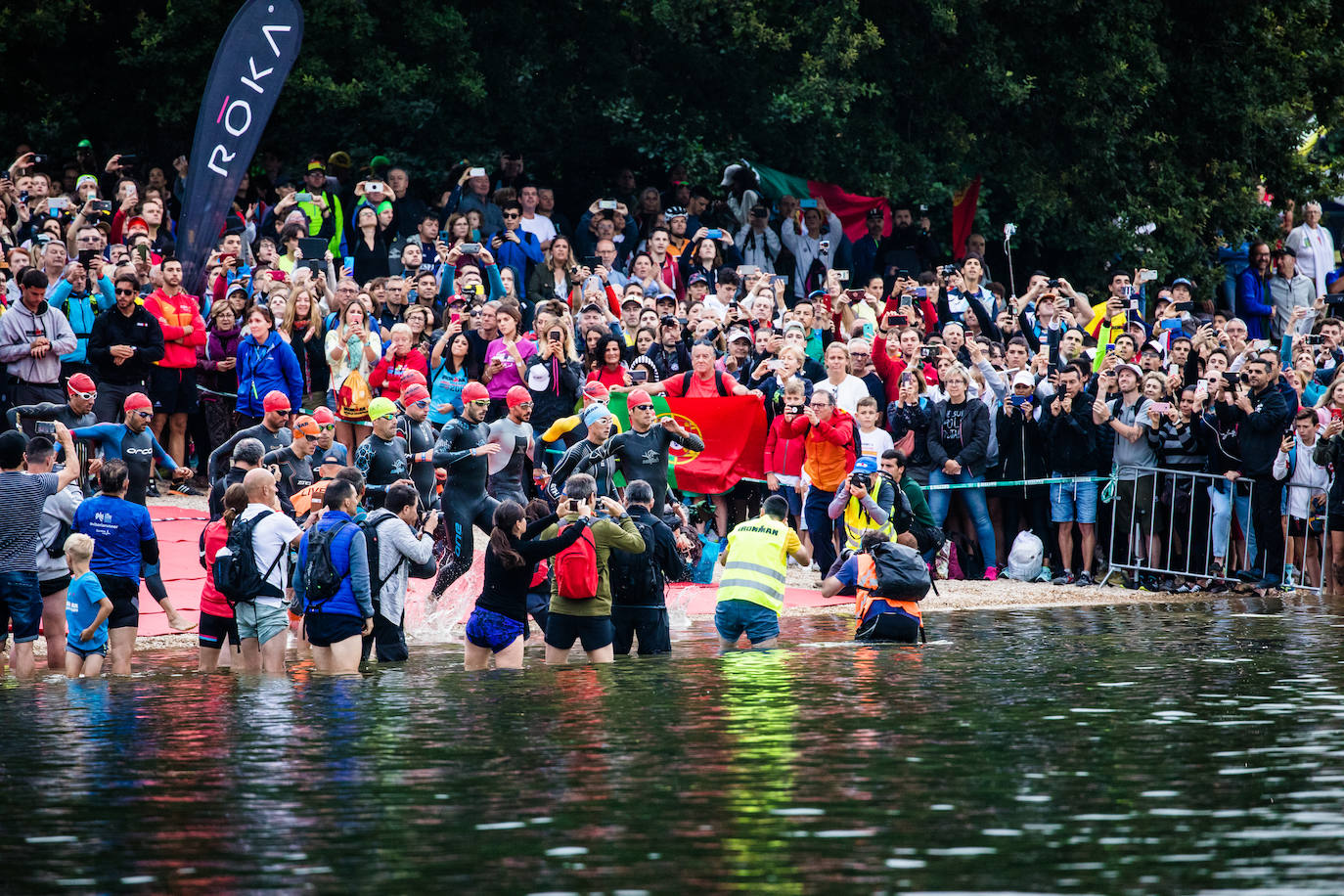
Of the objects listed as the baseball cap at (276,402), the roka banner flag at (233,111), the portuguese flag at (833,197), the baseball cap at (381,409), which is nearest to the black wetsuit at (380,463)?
the baseball cap at (381,409)

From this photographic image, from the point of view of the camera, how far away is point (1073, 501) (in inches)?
774

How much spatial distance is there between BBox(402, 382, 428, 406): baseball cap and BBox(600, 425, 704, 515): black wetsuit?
170cm

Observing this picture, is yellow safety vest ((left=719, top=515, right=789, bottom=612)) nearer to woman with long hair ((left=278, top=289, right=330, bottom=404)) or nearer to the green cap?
the green cap

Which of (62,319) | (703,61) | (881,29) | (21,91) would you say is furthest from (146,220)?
(881,29)

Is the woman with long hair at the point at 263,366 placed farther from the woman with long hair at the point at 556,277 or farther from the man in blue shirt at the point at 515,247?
the man in blue shirt at the point at 515,247

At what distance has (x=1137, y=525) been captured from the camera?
64.5ft

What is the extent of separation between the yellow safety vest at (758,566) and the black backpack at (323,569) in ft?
10.3

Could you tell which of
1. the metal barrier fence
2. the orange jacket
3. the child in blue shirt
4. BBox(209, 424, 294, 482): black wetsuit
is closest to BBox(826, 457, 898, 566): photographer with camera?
the orange jacket

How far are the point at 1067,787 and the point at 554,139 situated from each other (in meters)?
18.7

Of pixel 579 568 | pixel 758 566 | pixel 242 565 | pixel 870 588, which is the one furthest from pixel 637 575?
pixel 242 565

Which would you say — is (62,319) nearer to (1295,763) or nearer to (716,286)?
(716,286)

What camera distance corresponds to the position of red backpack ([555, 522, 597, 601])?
13852 millimetres

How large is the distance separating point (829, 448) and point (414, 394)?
4.06 metres

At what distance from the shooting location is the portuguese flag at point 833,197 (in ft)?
86.3
